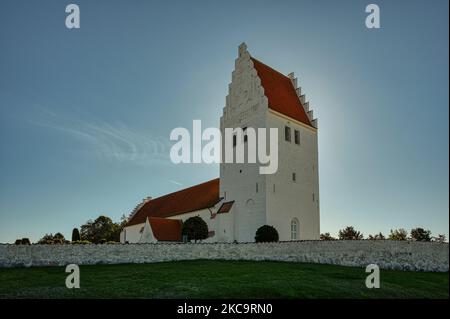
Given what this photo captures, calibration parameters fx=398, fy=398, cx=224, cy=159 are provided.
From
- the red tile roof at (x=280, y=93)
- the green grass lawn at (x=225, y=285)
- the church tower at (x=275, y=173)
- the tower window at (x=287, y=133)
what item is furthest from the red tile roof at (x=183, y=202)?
the green grass lawn at (x=225, y=285)

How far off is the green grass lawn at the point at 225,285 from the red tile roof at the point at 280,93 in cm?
1740

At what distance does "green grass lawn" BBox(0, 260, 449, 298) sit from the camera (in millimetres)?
10383

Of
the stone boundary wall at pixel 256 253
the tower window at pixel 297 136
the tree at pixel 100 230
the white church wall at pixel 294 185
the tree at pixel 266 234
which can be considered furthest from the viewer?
the tree at pixel 100 230

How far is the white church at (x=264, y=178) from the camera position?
28.7m

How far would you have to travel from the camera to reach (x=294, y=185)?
98.0ft

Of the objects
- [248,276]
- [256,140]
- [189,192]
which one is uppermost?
[256,140]

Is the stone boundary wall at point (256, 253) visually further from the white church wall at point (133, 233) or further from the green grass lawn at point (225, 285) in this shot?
the white church wall at point (133, 233)

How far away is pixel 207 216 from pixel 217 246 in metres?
9.24

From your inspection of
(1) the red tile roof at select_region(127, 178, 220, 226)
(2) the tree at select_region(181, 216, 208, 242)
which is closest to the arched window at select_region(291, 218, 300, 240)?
(2) the tree at select_region(181, 216, 208, 242)

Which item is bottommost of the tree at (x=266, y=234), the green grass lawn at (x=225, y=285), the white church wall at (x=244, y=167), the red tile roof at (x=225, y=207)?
the green grass lawn at (x=225, y=285)
